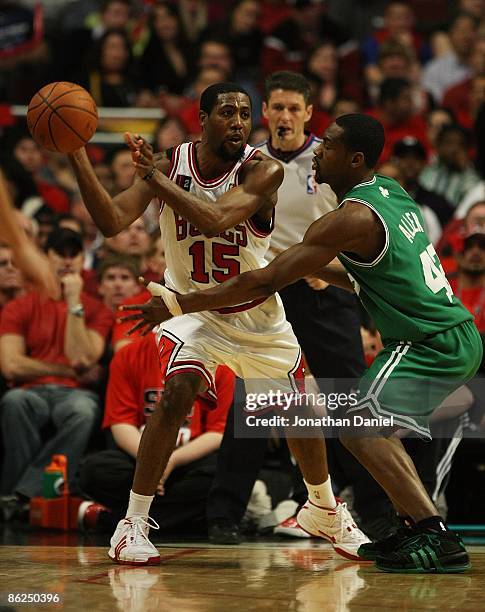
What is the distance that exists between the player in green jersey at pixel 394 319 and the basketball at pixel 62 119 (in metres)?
0.36

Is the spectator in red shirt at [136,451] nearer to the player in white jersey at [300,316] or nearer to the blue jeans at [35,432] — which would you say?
the player in white jersey at [300,316]

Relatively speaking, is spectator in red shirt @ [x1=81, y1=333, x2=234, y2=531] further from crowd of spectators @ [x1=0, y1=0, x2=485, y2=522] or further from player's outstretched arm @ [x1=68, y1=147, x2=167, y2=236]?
player's outstretched arm @ [x1=68, y1=147, x2=167, y2=236]

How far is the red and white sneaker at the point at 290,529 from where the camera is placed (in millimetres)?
6789

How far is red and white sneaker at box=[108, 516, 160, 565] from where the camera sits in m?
5.29

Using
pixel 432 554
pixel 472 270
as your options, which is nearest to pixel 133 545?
pixel 432 554

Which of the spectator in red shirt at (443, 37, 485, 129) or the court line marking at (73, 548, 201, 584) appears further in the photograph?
the spectator in red shirt at (443, 37, 485, 129)

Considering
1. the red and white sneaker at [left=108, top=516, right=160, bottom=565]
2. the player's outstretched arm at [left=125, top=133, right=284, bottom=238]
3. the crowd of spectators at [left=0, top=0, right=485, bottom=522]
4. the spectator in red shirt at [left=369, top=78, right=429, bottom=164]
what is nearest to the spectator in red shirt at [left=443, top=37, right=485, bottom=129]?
the crowd of spectators at [left=0, top=0, right=485, bottom=522]

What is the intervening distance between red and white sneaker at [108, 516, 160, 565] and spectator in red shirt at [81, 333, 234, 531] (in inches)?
56.6

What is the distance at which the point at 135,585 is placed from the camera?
4.74 meters

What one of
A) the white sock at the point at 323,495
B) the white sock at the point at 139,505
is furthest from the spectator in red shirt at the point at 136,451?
the white sock at the point at 139,505

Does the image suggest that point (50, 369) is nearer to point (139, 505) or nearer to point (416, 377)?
point (139, 505)

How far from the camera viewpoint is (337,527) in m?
5.75

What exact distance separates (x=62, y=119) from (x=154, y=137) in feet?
18.6

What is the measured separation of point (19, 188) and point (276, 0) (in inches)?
204
